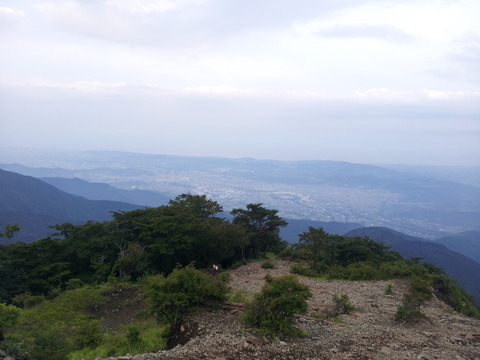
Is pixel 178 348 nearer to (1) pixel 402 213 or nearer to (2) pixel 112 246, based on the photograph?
(2) pixel 112 246

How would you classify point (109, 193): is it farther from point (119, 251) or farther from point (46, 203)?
point (119, 251)

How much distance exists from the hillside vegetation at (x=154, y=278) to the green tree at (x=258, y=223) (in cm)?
8

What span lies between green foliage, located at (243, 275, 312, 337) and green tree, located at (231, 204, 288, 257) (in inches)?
635

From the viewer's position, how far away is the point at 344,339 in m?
7.66

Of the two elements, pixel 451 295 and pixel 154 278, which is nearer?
pixel 154 278

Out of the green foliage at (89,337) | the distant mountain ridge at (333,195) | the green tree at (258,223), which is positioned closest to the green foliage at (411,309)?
the green foliage at (89,337)

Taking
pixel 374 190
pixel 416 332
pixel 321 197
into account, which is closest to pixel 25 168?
pixel 321 197

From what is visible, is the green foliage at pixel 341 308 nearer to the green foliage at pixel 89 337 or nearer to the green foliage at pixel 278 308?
the green foliage at pixel 278 308

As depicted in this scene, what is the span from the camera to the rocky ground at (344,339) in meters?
→ 6.72

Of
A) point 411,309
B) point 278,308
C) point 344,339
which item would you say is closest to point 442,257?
point 411,309

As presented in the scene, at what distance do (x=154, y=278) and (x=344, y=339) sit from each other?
506 cm

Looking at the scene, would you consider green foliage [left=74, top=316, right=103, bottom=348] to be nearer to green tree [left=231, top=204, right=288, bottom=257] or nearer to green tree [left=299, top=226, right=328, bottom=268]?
green tree [left=299, top=226, right=328, bottom=268]

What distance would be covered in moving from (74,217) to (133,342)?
91757mm

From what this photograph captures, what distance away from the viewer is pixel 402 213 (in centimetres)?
13212
